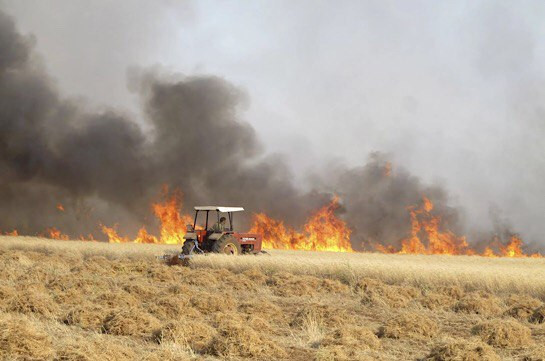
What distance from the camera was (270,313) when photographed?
13.5 meters

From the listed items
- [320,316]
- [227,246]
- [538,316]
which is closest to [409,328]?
[320,316]

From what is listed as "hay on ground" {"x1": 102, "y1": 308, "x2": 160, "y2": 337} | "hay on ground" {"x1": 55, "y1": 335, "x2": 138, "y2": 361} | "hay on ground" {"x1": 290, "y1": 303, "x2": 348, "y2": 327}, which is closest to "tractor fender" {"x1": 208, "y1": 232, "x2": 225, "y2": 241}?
"hay on ground" {"x1": 290, "y1": 303, "x2": 348, "y2": 327}

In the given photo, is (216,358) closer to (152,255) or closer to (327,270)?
(327,270)

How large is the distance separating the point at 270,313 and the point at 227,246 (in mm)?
12709

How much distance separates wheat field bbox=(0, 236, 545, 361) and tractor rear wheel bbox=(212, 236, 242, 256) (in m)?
1.34

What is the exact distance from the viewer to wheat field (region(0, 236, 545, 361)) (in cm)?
925

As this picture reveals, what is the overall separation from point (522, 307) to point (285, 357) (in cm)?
752

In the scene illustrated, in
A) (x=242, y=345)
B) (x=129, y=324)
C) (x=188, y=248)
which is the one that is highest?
(x=188, y=248)

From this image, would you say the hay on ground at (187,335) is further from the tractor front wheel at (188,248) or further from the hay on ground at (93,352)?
the tractor front wheel at (188,248)

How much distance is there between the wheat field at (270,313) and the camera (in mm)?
9250

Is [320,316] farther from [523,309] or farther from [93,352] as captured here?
[93,352]

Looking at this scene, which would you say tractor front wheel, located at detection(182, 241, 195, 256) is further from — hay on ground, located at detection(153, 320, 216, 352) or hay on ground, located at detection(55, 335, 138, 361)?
hay on ground, located at detection(55, 335, 138, 361)

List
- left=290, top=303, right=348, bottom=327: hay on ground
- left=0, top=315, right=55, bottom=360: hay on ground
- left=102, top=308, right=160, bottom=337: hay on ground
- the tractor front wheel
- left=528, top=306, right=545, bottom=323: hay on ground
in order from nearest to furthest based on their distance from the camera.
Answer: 1. left=0, top=315, right=55, bottom=360: hay on ground
2. left=102, top=308, right=160, bottom=337: hay on ground
3. left=290, top=303, right=348, bottom=327: hay on ground
4. left=528, top=306, right=545, bottom=323: hay on ground
5. the tractor front wheel

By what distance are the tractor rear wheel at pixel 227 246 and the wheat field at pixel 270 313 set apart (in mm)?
1340
